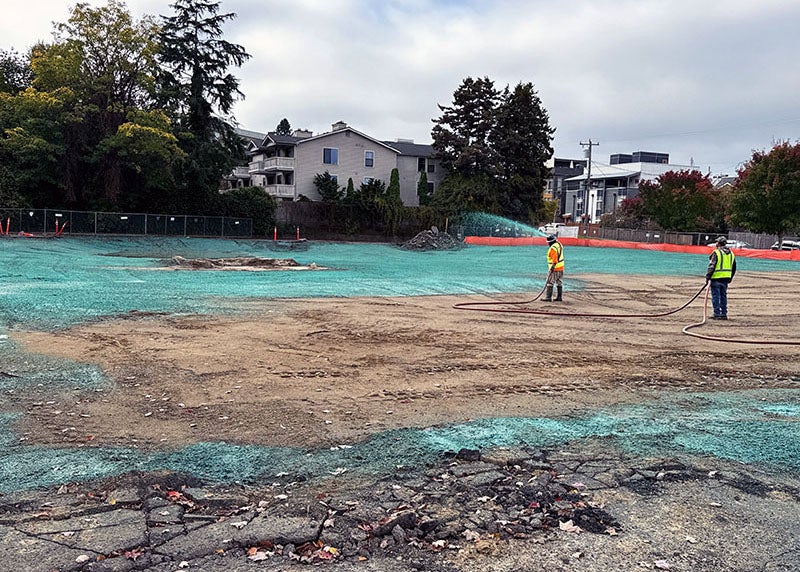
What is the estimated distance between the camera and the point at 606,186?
95250 mm

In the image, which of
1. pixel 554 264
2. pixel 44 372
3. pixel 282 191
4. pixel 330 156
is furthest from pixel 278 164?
pixel 44 372

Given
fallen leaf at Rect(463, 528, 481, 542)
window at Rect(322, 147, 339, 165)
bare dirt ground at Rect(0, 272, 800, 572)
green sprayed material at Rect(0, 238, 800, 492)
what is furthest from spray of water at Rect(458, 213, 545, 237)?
fallen leaf at Rect(463, 528, 481, 542)

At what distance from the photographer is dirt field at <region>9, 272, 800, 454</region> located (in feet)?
19.7

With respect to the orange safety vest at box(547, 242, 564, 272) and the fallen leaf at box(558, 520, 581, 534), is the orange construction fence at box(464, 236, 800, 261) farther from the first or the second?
the fallen leaf at box(558, 520, 581, 534)

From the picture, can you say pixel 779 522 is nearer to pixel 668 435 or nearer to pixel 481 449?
pixel 668 435

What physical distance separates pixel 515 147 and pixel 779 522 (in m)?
54.0

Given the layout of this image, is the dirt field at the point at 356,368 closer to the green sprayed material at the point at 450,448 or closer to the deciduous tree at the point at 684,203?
the green sprayed material at the point at 450,448

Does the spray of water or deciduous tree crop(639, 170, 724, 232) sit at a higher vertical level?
deciduous tree crop(639, 170, 724, 232)

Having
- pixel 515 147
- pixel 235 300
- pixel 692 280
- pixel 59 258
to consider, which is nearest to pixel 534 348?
pixel 235 300

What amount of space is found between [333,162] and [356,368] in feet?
170

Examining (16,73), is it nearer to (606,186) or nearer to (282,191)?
(282,191)

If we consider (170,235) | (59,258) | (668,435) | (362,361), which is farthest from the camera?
(170,235)

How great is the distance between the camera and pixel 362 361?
881 centimetres

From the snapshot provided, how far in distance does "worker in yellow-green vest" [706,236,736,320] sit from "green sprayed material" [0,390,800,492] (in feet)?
23.5
